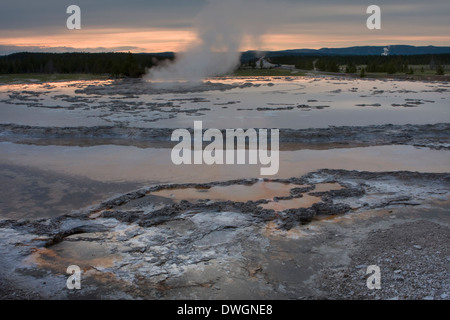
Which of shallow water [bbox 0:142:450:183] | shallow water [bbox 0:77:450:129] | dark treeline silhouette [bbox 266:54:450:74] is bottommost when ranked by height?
shallow water [bbox 0:142:450:183]

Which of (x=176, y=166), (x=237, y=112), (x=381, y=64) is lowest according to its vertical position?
(x=176, y=166)

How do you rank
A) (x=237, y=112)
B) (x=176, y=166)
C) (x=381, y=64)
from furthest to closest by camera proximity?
(x=381, y=64) → (x=237, y=112) → (x=176, y=166)

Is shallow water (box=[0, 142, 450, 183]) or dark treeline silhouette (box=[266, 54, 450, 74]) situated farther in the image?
dark treeline silhouette (box=[266, 54, 450, 74])

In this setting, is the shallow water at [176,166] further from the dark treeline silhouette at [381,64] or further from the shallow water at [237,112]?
the dark treeline silhouette at [381,64]

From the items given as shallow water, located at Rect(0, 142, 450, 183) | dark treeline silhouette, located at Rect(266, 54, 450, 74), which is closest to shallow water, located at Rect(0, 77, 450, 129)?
shallow water, located at Rect(0, 142, 450, 183)

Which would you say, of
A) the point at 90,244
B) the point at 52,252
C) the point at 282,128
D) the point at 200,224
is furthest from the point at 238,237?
the point at 282,128

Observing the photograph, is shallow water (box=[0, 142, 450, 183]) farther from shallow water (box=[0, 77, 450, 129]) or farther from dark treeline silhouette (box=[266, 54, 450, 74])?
dark treeline silhouette (box=[266, 54, 450, 74])

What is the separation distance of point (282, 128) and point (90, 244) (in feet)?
29.1

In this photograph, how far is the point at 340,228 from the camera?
5988 millimetres

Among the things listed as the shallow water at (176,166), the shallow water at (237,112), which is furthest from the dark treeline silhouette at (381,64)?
the shallow water at (176,166)

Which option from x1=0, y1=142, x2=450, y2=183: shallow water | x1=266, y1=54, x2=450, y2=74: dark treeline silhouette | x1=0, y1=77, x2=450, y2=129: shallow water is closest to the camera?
x1=0, y1=142, x2=450, y2=183: shallow water

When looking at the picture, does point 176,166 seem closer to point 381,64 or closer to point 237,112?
point 237,112

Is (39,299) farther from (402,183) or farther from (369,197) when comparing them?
(402,183)

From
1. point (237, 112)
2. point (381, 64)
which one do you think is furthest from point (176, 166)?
point (381, 64)
